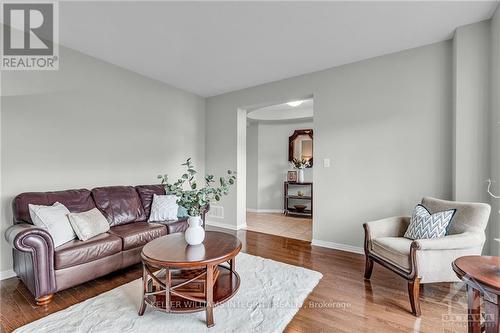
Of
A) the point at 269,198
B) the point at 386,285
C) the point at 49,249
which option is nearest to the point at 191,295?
the point at 49,249

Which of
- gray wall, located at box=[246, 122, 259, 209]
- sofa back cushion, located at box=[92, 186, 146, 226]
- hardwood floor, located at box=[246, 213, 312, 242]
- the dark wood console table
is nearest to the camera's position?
sofa back cushion, located at box=[92, 186, 146, 226]

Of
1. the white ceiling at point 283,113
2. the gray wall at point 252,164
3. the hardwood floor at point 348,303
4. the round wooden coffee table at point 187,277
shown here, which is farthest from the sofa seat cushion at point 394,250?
the gray wall at point 252,164

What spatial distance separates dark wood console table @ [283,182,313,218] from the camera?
5.73m

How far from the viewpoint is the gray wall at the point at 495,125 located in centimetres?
219

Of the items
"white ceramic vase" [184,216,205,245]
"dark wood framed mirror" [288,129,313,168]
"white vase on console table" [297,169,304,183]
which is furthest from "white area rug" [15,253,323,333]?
"dark wood framed mirror" [288,129,313,168]

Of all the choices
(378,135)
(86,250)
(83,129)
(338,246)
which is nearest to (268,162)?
(338,246)

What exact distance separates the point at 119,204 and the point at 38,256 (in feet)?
3.86

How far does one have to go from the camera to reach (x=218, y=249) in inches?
75.0

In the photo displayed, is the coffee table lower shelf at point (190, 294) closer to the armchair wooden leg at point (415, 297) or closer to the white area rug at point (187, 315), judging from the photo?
the white area rug at point (187, 315)

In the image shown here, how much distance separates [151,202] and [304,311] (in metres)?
2.55

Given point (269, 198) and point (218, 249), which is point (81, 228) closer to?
point (218, 249)

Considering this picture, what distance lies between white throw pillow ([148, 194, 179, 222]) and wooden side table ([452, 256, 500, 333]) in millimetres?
3007

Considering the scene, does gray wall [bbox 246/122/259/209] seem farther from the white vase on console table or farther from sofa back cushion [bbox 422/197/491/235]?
sofa back cushion [bbox 422/197/491/235]

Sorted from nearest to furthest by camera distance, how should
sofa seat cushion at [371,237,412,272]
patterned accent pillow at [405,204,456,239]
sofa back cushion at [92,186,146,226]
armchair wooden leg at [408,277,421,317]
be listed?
armchair wooden leg at [408,277,421,317]
sofa seat cushion at [371,237,412,272]
patterned accent pillow at [405,204,456,239]
sofa back cushion at [92,186,146,226]
